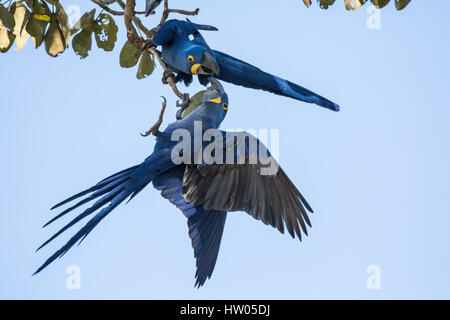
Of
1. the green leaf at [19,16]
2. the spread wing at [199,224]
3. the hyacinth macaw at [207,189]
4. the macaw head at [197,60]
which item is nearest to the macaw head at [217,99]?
the hyacinth macaw at [207,189]

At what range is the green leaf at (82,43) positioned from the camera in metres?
4.03

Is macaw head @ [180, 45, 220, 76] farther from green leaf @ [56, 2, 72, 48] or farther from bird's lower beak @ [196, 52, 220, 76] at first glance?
green leaf @ [56, 2, 72, 48]

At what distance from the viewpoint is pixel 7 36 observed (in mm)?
3670

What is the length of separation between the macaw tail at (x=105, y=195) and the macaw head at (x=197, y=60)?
1.77 ft

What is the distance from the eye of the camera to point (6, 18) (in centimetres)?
353

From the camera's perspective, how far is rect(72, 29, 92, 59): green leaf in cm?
403

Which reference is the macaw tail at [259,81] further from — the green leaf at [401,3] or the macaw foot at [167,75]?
the green leaf at [401,3]

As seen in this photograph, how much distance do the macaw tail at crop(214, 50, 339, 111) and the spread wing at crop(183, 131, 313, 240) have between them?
35cm

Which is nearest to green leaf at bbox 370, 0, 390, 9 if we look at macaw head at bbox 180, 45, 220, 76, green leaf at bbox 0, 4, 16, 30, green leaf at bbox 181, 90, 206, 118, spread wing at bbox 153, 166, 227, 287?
macaw head at bbox 180, 45, 220, 76
